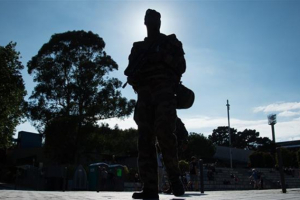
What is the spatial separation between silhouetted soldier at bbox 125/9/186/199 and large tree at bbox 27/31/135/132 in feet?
84.9

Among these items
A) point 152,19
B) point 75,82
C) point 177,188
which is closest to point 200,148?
point 75,82

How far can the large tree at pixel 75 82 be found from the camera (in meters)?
29.6

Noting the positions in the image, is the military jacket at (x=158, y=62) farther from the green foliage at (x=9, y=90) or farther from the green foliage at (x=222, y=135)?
the green foliage at (x=222, y=135)

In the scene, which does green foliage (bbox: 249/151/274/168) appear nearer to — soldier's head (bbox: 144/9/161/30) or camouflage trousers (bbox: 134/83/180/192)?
soldier's head (bbox: 144/9/161/30)

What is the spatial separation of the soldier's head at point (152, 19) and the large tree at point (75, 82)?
25671 millimetres

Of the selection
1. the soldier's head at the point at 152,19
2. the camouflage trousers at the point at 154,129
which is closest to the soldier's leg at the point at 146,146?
the camouflage trousers at the point at 154,129

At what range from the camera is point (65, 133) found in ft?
92.1

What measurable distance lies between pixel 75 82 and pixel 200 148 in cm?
4389

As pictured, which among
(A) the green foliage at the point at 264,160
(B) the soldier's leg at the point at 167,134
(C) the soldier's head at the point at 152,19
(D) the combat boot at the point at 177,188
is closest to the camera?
(D) the combat boot at the point at 177,188

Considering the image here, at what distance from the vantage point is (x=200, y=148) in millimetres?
68062

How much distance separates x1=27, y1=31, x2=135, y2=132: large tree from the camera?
97.2ft

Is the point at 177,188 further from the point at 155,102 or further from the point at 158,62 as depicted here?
the point at 158,62

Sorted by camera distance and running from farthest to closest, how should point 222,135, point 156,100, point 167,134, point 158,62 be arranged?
point 222,135
point 158,62
point 156,100
point 167,134

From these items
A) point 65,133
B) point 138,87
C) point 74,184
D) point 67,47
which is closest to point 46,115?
point 65,133
